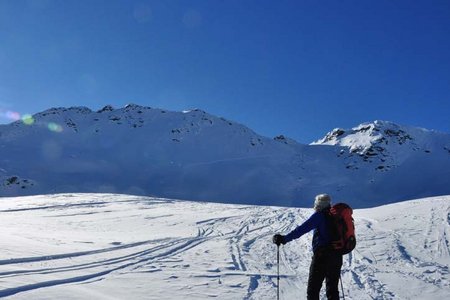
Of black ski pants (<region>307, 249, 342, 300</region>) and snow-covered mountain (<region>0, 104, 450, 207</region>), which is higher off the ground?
snow-covered mountain (<region>0, 104, 450, 207</region>)

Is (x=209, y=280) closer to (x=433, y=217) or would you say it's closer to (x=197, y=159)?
(x=433, y=217)

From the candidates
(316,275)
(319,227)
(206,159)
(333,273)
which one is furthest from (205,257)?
(206,159)

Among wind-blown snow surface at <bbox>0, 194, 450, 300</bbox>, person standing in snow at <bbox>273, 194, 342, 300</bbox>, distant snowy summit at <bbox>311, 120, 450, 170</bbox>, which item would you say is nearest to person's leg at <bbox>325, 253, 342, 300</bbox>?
person standing in snow at <bbox>273, 194, 342, 300</bbox>

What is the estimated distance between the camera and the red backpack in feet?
17.8

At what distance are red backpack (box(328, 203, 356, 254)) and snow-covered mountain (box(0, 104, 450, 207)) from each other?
4487 centimetres

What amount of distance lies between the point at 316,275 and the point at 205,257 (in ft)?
16.9

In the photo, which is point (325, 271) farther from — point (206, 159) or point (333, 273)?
point (206, 159)

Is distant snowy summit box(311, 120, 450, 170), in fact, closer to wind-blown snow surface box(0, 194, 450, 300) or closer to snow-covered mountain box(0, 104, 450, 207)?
snow-covered mountain box(0, 104, 450, 207)

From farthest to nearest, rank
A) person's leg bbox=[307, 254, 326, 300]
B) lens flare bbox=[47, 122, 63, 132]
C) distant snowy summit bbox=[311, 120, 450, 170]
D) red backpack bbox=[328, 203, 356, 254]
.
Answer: lens flare bbox=[47, 122, 63, 132]
distant snowy summit bbox=[311, 120, 450, 170]
person's leg bbox=[307, 254, 326, 300]
red backpack bbox=[328, 203, 356, 254]

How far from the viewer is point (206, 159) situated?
2660 inches

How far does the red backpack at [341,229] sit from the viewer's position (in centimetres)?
543

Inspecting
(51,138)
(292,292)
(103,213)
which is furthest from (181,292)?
(51,138)

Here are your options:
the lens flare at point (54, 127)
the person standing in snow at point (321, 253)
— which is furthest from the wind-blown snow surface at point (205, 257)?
the lens flare at point (54, 127)

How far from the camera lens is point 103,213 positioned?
21406 millimetres
